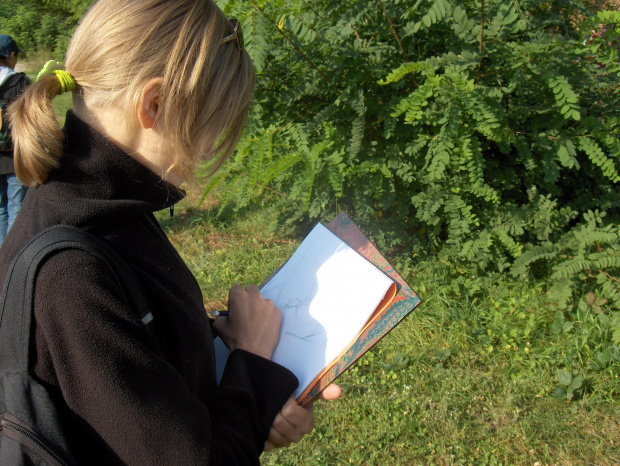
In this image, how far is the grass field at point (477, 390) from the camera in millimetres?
2596

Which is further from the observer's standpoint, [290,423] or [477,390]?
[477,390]

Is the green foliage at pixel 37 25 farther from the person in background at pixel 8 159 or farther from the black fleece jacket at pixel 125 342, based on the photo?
the black fleece jacket at pixel 125 342

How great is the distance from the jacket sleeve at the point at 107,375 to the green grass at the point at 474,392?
1.86 metres

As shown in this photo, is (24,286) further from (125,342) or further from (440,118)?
(440,118)

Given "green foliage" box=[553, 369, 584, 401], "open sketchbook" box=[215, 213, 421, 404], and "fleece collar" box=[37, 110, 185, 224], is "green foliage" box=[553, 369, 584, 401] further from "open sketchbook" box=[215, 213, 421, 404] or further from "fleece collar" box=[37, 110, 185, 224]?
"fleece collar" box=[37, 110, 185, 224]

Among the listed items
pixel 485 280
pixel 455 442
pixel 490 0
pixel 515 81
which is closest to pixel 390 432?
pixel 455 442

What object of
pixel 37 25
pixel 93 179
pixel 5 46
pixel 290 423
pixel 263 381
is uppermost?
pixel 37 25

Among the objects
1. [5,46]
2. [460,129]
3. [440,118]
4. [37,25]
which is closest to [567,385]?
[460,129]

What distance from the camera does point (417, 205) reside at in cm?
336

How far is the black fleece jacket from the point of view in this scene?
869 millimetres

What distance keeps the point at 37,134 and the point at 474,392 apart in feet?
8.49

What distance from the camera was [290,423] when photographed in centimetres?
Answer: 122

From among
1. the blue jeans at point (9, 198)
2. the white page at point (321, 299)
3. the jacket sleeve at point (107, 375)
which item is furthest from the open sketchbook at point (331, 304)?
the blue jeans at point (9, 198)

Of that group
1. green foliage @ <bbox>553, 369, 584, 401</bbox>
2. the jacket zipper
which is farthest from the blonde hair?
green foliage @ <bbox>553, 369, 584, 401</bbox>
